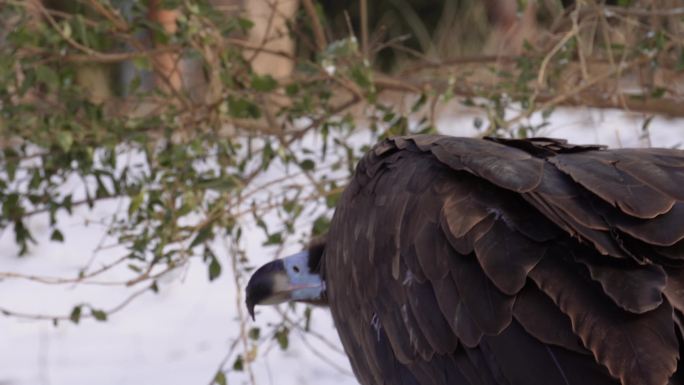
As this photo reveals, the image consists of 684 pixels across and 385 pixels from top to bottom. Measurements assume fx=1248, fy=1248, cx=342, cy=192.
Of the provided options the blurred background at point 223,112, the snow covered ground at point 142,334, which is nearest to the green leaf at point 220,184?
the blurred background at point 223,112

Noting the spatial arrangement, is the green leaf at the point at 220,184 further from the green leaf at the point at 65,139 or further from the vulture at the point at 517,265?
the vulture at the point at 517,265

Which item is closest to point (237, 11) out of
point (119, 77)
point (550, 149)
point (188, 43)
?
point (188, 43)

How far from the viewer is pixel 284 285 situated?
4.12m

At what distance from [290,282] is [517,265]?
1.66m

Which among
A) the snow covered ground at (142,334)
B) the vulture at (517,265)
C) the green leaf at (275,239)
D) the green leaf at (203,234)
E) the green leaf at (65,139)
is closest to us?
the vulture at (517,265)

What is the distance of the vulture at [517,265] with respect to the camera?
2.39 meters

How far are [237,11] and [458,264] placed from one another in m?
2.61

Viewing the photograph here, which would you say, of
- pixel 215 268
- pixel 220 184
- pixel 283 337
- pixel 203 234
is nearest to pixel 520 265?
pixel 220 184

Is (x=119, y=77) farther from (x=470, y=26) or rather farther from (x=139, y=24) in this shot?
(x=139, y=24)

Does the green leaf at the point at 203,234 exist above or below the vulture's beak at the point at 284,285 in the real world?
below

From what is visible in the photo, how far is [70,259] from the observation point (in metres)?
8.10

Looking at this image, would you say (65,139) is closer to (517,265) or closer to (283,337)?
(283,337)

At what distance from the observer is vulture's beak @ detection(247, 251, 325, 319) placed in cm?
409

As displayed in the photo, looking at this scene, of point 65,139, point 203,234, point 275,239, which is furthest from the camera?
point 275,239
